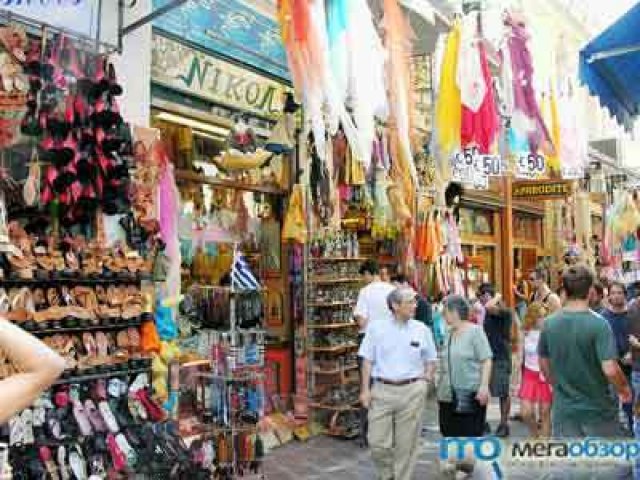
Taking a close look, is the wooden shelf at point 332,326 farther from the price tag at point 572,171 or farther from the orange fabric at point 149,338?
the price tag at point 572,171

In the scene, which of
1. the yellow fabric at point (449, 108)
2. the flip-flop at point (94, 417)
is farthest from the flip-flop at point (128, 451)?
the yellow fabric at point (449, 108)

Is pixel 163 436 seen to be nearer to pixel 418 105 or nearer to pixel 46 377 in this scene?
pixel 46 377

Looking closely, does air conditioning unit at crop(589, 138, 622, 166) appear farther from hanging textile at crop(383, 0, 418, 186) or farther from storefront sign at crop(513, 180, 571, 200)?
hanging textile at crop(383, 0, 418, 186)

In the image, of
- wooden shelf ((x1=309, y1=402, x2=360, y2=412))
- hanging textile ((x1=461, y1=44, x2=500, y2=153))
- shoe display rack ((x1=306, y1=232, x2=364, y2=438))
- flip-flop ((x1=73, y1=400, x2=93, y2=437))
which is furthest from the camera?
shoe display rack ((x1=306, y1=232, x2=364, y2=438))

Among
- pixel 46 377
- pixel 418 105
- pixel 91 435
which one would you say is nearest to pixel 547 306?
pixel 418 105

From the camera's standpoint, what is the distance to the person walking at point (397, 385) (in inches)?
246

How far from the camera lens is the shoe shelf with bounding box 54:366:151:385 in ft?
17.1

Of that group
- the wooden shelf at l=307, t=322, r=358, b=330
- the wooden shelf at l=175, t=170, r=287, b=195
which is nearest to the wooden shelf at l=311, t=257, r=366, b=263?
the wooden shelf at l=307, t=322, r=358, b=330

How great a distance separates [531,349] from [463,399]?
64.8 inches

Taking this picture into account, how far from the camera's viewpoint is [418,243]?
1129cm

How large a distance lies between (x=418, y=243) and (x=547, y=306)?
332 centimetres

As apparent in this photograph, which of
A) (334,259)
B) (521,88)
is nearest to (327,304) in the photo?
(334,259)

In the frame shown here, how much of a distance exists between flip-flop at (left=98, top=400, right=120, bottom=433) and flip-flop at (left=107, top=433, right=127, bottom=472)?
6 cm

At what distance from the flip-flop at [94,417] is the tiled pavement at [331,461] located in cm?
216
